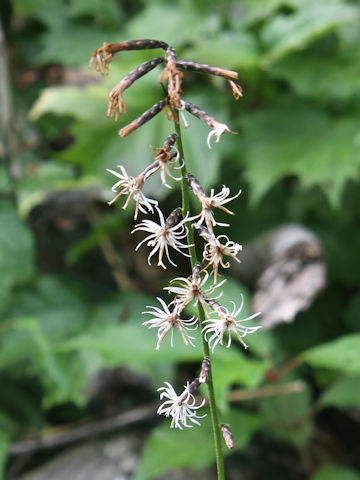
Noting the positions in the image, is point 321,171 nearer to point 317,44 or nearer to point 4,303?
point 317,44

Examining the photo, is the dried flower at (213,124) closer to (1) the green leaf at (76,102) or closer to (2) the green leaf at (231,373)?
(2) the green leaf at (231,373)

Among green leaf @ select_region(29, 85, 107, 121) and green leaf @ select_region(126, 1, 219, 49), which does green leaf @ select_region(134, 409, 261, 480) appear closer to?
green leaf @ select_region(29, 85, 107, 121)

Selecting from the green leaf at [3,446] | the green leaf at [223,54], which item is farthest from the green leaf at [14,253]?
the green leaf at [223,54]

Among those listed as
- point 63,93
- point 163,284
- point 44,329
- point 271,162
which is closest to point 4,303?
point 44,329

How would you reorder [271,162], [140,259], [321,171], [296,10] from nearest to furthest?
[321,171] < [271,162] < [296,10] < [140,259]

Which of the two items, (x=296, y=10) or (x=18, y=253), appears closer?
(x=18, y=253)

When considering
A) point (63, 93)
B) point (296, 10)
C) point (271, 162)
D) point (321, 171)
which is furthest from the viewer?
point (296, 10)

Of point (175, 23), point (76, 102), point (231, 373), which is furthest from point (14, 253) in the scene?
point (175, 23)
